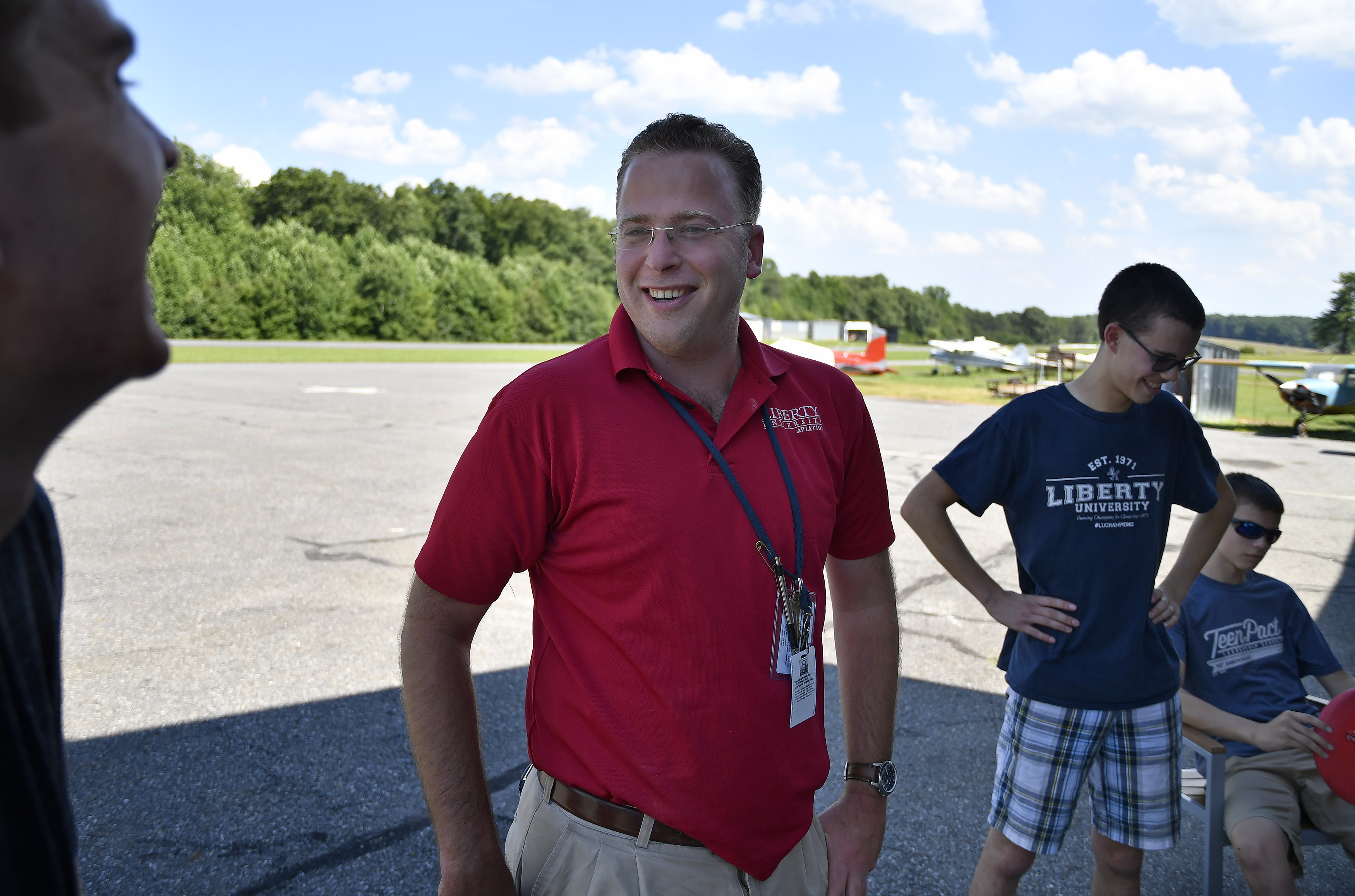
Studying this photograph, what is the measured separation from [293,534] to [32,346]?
8095 mm

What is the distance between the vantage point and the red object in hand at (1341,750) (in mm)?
2854

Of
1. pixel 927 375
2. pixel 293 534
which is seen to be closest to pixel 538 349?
pixel 927 375

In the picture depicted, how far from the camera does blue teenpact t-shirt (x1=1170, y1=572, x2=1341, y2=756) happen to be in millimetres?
3227

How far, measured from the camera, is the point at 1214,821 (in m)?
3.07

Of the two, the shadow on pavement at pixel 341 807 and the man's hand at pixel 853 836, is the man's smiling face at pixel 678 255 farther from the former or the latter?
the shadow on pavement at pixel 341 807

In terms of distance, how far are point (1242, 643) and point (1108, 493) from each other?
102 cm

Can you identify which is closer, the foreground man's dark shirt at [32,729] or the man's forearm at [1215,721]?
the foreground man's dark shirt at [32,729]

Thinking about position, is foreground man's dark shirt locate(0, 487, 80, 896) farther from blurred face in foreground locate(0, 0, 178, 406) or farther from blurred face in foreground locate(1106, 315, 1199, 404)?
blurred face in foreground locate(1106, 315, 1199, 404)

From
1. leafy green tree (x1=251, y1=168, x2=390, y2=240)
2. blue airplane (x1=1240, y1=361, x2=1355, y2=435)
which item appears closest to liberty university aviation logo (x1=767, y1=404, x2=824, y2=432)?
blue airplane (x1=1240, y1=361, x2=1355, y2=435)

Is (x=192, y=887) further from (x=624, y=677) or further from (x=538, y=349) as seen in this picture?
(x=538, y=349)

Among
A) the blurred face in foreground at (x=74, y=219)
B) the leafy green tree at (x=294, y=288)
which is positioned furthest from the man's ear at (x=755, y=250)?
the leafy green tree at (x=294, y=288)

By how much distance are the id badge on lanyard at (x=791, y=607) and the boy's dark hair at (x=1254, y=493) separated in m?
2.30

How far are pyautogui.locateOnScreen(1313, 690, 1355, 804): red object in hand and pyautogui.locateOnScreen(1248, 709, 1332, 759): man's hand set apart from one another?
16 mm

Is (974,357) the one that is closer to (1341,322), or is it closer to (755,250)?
(1341,322)
